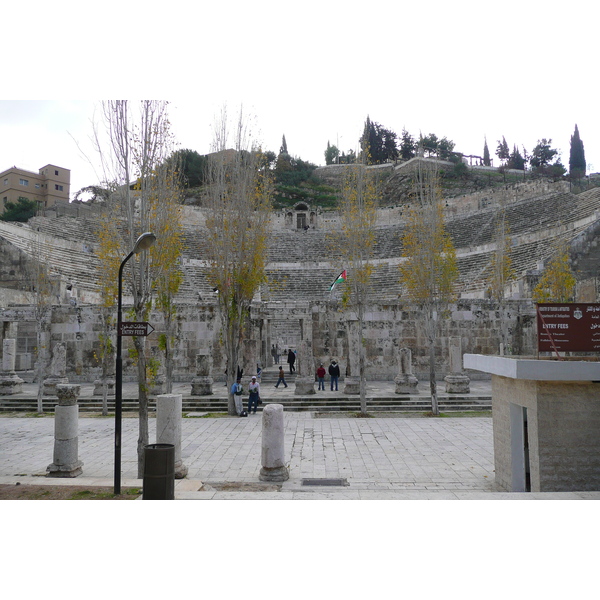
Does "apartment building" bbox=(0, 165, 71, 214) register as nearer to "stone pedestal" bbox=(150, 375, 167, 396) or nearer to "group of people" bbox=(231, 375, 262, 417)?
"stone pedestal" bbox=(150, 375, 167, 396)

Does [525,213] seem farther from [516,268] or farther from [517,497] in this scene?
[517,497]

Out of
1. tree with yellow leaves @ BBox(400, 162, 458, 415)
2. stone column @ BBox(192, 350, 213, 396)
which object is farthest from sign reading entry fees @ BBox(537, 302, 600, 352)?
stone column @ BBox(192, 350, 213, 396)

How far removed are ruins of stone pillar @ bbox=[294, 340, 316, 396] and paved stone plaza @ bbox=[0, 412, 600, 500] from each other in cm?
243

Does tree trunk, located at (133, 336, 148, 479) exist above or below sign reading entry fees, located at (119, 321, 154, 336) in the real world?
below

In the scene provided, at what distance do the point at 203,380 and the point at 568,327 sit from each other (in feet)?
45.8

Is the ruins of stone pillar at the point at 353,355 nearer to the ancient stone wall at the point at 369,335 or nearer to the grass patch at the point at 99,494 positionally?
the ancient stone wall at the point at 369,335

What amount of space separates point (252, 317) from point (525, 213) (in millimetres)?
32881

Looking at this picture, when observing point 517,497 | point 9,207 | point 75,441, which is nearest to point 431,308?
point 517,497

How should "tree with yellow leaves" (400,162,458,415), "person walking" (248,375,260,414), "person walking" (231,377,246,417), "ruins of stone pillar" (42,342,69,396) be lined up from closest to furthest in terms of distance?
"person walking" (231,377,246,417), "person walking" (248,375,260,414), "tree with yellow leaves" (400,162,458,415), "ruins of stone pillar" (42,342,69,396)

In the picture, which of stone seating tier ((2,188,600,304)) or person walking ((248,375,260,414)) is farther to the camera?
stone seating tier ((2,188,600,304))

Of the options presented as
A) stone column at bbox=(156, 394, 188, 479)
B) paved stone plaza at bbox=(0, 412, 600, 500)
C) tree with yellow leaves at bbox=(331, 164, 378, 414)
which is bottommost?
paved stone plaza at bbox=(0, 412, 600, 500)

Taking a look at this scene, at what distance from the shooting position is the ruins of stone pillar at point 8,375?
18922 millimetres

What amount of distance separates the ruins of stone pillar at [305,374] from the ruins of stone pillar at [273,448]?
9.12 meters

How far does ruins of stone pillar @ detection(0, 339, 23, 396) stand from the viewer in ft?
62.1
